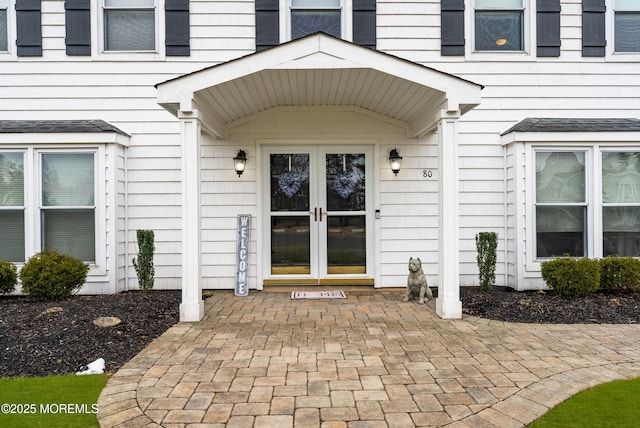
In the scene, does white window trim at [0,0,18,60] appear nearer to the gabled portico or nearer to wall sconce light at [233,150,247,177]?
the gabled portico

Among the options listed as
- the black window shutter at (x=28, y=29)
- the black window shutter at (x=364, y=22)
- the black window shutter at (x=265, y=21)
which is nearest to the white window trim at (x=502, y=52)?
the black window shutter at (x=364, y=22)

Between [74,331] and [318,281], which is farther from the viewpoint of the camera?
[318,281]

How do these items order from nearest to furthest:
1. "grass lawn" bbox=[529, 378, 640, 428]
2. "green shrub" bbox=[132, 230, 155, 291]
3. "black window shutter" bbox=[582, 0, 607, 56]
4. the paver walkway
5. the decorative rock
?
"grass lawn" bbox=[529, 378, 640, 428]
the paver walkway
the decorative rock
"green shrub" bbox=[132, 230, 155, 291]
"black window shutter" bbox=[582, 0, 607, 56]

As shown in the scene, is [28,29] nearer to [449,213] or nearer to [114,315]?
[114,315]

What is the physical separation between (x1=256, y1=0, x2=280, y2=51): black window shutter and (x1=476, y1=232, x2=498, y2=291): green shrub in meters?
4.12

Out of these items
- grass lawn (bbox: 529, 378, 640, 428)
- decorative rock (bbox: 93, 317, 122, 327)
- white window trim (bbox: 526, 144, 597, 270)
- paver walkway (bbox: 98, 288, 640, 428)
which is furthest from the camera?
white window trim (bbox: 526, 144, 597, 270)

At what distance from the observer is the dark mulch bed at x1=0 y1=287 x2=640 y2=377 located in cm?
359

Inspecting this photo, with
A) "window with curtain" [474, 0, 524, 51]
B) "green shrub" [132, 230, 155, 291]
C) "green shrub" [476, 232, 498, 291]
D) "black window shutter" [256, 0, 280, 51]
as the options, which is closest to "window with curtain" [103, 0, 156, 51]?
"black window shutter" [256, 0, 280, 51]

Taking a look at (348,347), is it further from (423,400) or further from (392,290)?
(392,290)

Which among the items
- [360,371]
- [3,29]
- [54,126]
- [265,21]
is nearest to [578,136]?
[265,21]

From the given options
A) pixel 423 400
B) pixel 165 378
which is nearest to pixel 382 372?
pixel 423 400

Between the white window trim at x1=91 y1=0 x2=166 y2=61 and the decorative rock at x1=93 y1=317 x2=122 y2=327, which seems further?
the white window trim at x1=91 y1=0 x2=166 y2=61

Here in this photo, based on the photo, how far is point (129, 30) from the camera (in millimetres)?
6480

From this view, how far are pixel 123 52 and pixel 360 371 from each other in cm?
581
